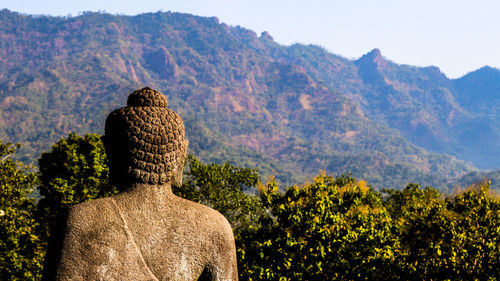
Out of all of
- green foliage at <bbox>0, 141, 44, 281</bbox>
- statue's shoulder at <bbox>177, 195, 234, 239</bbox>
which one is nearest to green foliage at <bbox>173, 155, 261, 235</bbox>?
green foliage at <bbox>0, 141, 44, 281</bbox>

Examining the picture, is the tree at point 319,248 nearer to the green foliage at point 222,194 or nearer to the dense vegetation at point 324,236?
the dense vegetation at point 324,236

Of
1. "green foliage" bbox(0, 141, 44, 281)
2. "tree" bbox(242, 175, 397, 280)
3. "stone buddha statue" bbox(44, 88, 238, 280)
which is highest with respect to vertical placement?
"stone buddha statue" bbox(44, 88, 238, 280)

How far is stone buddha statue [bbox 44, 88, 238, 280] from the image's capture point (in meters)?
4.27

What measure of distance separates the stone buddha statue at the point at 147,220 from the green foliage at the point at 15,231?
2272 cm

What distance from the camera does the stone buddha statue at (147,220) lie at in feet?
14.0

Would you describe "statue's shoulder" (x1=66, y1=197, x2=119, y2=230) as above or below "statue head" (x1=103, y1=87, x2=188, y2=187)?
below

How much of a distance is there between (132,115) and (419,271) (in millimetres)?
19698

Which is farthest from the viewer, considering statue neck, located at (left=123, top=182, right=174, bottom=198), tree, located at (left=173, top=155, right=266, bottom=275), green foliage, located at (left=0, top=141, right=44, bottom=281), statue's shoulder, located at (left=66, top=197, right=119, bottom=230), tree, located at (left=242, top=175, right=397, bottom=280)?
tree, located at (left=173, top=155, right=266, bottom=275)

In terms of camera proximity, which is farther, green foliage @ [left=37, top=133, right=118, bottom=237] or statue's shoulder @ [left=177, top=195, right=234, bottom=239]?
green foliage @ [left=37, top=133, right=118, bottom=237]

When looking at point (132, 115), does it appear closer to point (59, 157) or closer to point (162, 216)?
point (162, 216)

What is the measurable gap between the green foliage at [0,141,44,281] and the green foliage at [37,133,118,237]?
3.20 meters

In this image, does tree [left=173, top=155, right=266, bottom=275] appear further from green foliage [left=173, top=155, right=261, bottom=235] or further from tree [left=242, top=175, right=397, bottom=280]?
tree [left=242, top=175, right=397, bottom=280]

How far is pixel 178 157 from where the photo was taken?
5.00 metres

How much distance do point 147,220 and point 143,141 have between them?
81 cm
